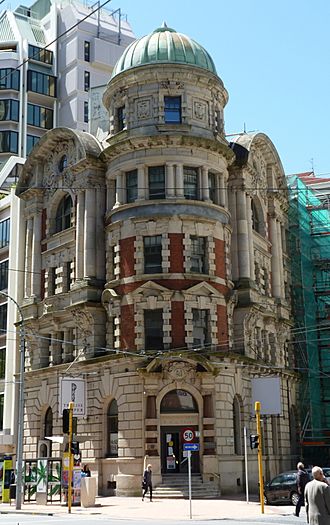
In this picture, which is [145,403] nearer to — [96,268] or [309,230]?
[96,268]

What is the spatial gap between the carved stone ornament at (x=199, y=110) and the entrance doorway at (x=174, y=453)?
62.0 ft

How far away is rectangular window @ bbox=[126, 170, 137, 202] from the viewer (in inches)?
1806

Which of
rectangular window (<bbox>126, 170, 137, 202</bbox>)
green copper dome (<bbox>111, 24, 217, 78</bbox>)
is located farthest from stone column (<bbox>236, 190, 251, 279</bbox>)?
green copper dome (<bbox>111, 24, 217, 78</bbox>)

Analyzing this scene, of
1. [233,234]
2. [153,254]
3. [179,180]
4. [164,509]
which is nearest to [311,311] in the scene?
[233,234]

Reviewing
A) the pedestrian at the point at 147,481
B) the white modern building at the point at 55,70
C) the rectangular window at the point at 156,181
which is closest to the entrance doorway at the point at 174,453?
the pedestrian at the point at 147,481

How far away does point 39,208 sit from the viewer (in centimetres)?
5328

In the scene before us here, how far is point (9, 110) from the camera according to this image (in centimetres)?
8919

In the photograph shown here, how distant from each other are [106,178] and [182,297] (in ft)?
33.8

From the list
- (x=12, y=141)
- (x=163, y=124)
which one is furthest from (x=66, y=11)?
(x=163, y=124)

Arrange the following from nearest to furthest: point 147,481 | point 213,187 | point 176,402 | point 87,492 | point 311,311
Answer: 1. point 87,492
2. point 147,481
3. point 176,402
4. point 213,187
5. point 311,311

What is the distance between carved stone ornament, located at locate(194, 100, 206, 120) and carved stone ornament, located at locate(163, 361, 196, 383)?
15.5 m

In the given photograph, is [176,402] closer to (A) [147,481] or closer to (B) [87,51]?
(A) [147,481]

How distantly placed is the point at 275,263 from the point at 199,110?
1350cm

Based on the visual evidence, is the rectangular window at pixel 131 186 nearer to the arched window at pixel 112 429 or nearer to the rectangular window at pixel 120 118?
the rectangular window at pixel 120 118
